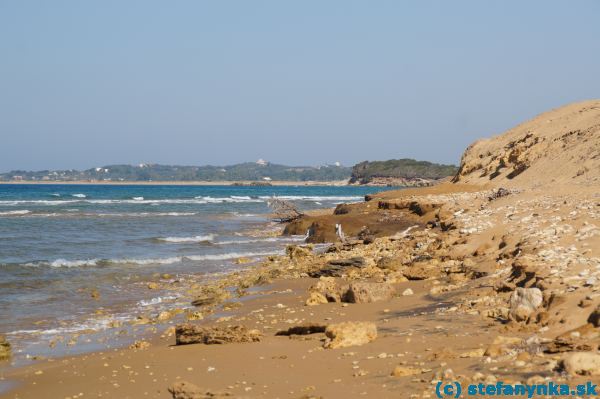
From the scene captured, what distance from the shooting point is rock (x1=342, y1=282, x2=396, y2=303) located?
11305 mm

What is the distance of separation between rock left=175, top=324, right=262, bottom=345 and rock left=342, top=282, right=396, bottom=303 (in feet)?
7.94

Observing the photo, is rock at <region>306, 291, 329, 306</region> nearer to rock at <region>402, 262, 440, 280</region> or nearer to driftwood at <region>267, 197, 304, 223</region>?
rock at <region>402, 262, 440, 280</region>

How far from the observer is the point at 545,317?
760 cm

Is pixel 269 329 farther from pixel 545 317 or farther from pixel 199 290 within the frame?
pixel 199 290

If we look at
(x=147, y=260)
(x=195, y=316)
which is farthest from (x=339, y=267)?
(x=147, y=260)

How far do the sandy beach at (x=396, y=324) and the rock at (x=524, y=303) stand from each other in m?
0.02

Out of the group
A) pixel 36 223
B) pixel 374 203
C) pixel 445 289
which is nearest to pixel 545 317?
pixel 445 289

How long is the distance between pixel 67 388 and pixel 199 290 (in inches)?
299

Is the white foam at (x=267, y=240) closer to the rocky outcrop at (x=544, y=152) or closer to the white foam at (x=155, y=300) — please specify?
the rocky outcrop at (x=544, y=152)

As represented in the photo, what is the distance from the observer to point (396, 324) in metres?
9.03

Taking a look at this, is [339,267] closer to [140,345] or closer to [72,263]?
[140,345]

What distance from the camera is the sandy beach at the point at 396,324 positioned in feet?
20.7

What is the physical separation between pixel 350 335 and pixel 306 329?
4.23ft

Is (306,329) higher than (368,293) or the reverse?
the reverse
